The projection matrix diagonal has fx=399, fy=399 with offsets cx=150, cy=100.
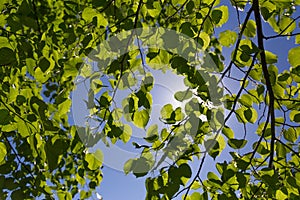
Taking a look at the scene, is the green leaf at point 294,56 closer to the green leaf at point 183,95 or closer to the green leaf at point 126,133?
the green leaf at point 183,95

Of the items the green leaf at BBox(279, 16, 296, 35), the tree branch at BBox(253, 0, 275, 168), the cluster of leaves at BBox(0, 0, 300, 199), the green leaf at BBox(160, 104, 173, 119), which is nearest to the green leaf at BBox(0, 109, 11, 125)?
the cluster of leaves at BBox(0, 0, 300, 199)

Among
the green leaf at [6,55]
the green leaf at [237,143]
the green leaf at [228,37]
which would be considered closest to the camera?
the green leaf at [6,55]

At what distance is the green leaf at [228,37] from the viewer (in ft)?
3.98

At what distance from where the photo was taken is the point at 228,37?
47.8 inches

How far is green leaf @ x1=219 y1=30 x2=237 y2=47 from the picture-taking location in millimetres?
1212

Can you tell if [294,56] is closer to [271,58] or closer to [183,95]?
[271,58]

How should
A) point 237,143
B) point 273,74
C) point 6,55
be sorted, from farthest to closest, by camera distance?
point 273,74 → point 237,143 → point 6,55

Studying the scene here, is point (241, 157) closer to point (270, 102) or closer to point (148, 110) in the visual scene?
point (270, 102)

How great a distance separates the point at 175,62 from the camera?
114 cm

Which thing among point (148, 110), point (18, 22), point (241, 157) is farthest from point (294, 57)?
point (18, 22)

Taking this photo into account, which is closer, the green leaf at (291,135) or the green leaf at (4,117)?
the green leaf at (4,117)

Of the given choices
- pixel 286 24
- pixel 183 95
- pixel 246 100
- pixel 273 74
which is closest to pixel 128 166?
pixel 183 95

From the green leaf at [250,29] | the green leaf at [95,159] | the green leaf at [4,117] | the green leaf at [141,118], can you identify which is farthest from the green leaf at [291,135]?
the green leaf at [4,117]

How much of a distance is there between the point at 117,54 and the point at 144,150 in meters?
0.33
